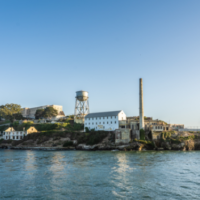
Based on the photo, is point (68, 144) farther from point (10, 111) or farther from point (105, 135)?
point (10, 111)

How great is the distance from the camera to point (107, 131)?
73.9 meters

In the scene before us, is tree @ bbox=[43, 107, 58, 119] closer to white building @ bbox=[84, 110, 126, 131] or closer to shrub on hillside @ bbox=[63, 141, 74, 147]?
white building @ bbox=[84, 110, 126, 131]

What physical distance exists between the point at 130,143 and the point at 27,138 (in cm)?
4153

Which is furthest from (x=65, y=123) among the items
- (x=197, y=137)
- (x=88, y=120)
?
(x=197, y=137)

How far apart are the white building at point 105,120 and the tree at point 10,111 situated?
4920 cm

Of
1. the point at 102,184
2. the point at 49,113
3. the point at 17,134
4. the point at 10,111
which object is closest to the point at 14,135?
the point at 17,134

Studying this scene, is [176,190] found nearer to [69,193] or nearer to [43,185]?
[69,193]

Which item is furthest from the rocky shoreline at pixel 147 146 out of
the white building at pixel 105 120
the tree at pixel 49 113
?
the tree at pixel 49 113

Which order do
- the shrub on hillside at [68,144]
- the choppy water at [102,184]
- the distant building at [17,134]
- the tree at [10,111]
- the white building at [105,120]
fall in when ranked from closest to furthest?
the choppy water at [102,184]
the shrub on hillside at [68,144]
the white building at [105,120]
the distant building at [17,134]
the tree at [10,111]

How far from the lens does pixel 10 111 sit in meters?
112

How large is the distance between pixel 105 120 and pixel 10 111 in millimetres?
60258

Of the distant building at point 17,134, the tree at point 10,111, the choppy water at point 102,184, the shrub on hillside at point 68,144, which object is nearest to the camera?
the choppy water at point 102,184

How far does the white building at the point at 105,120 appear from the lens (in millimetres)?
75562

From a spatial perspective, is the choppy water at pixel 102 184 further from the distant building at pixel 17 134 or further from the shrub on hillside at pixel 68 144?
the distant building at pixel 17 134
